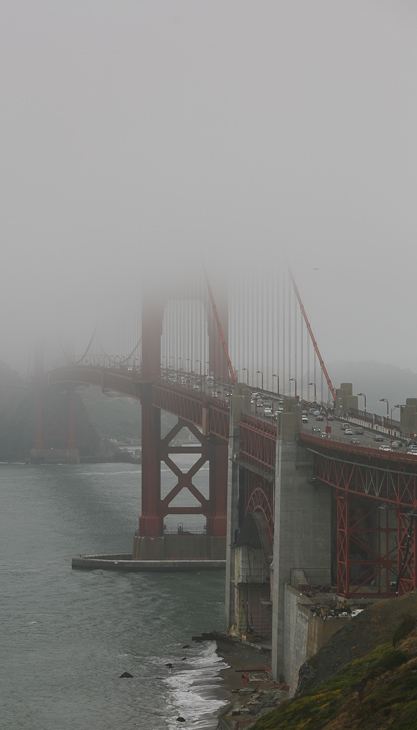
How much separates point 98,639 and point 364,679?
21.7 meters

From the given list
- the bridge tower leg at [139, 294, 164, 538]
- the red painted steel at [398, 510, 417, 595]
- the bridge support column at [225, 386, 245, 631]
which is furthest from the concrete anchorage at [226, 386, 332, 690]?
the bridge tower leg at [139, 294, 164, 538]

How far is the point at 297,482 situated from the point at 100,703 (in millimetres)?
9464

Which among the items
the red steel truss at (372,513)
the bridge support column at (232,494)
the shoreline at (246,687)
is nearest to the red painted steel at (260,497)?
the bridge support column at (232,494)

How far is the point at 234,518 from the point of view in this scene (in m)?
43.2

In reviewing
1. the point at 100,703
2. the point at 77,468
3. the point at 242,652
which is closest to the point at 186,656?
the point at 242,652

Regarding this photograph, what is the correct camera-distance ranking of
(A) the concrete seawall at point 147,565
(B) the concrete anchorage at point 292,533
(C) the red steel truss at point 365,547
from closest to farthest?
1. (C) the red steel truss at point 365,547
2. (B) the concrete anchorage at point 292,533
3. (A) the concrete seawall at point 147,565

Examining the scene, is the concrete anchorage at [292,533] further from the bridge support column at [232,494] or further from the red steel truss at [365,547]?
the bridge support column at [232,494]

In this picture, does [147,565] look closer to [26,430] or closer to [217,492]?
[217,492]

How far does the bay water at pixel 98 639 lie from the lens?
3331cm

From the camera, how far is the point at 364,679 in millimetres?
21359

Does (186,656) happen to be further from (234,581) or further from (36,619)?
(36,619)

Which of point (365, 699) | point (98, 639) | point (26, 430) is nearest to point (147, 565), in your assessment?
point (98, 639)

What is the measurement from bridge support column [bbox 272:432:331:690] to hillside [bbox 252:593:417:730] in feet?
21.2

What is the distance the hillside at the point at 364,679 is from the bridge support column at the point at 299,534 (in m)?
6.47
